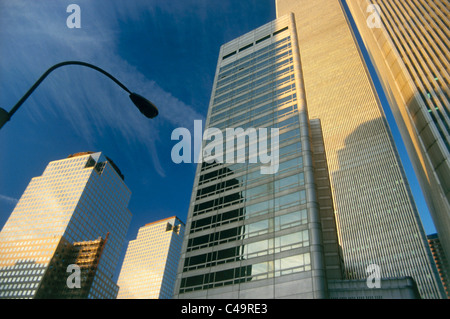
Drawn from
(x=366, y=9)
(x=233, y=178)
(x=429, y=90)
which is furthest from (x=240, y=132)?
(x=366, y=9)

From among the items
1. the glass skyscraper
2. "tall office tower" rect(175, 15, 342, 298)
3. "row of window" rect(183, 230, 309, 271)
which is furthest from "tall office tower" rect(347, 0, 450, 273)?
"row of window" rect(183, 230, 309, 271)

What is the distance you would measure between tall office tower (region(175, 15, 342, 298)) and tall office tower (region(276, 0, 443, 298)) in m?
68.4

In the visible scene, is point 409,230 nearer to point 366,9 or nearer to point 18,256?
point 366,9

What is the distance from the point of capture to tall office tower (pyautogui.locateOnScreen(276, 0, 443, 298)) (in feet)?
Answer: 322

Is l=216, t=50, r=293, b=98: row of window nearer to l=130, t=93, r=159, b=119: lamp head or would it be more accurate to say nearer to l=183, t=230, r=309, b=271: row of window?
l=183, t=230, r=309, b=271: row of window

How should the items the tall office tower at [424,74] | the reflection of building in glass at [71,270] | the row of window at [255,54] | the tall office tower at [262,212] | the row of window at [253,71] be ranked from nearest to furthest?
the tall office tower at [262,212], the tall office tower at [424,74], the row of window at [253,71], the row of window at [255,54], the reflection of building in glass at [71,270]

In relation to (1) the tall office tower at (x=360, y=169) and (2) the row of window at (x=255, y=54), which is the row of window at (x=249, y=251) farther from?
(1) the tall office tower at (x=360, y=169)

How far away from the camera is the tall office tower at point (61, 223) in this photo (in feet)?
488

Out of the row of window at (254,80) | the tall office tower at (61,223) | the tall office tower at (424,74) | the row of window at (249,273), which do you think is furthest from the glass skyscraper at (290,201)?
the tall office tower at (61,223)

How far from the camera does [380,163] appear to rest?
113 m

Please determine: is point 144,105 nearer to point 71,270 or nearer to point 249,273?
point 249,273

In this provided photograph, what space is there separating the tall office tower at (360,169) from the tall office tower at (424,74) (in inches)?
2015
